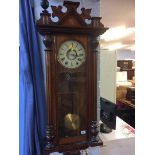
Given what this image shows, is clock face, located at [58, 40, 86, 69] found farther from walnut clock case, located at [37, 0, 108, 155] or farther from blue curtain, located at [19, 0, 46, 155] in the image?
blue curtain, located at [19, 0, 46, 155]

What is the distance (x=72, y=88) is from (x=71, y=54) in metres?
0.21

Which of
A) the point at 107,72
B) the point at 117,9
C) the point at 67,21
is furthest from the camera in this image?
the point at 107,72

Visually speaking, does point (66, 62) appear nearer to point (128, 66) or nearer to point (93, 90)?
point (93, 90)

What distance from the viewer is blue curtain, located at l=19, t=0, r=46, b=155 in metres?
1.12

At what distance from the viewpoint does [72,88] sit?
1216 mm

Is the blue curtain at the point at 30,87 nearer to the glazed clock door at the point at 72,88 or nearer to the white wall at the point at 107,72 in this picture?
the glazed clock door at the point at 72,88

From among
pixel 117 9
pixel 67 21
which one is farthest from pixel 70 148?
pixel 117 9

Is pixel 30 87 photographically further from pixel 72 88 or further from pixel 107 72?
pixel 107 72

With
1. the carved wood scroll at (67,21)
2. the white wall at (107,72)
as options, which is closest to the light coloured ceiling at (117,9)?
the white wall at (107,72)

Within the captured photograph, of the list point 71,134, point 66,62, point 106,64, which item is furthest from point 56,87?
point 106,64

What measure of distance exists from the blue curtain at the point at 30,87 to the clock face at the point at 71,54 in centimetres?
16

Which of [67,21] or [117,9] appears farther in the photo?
[117,9]
